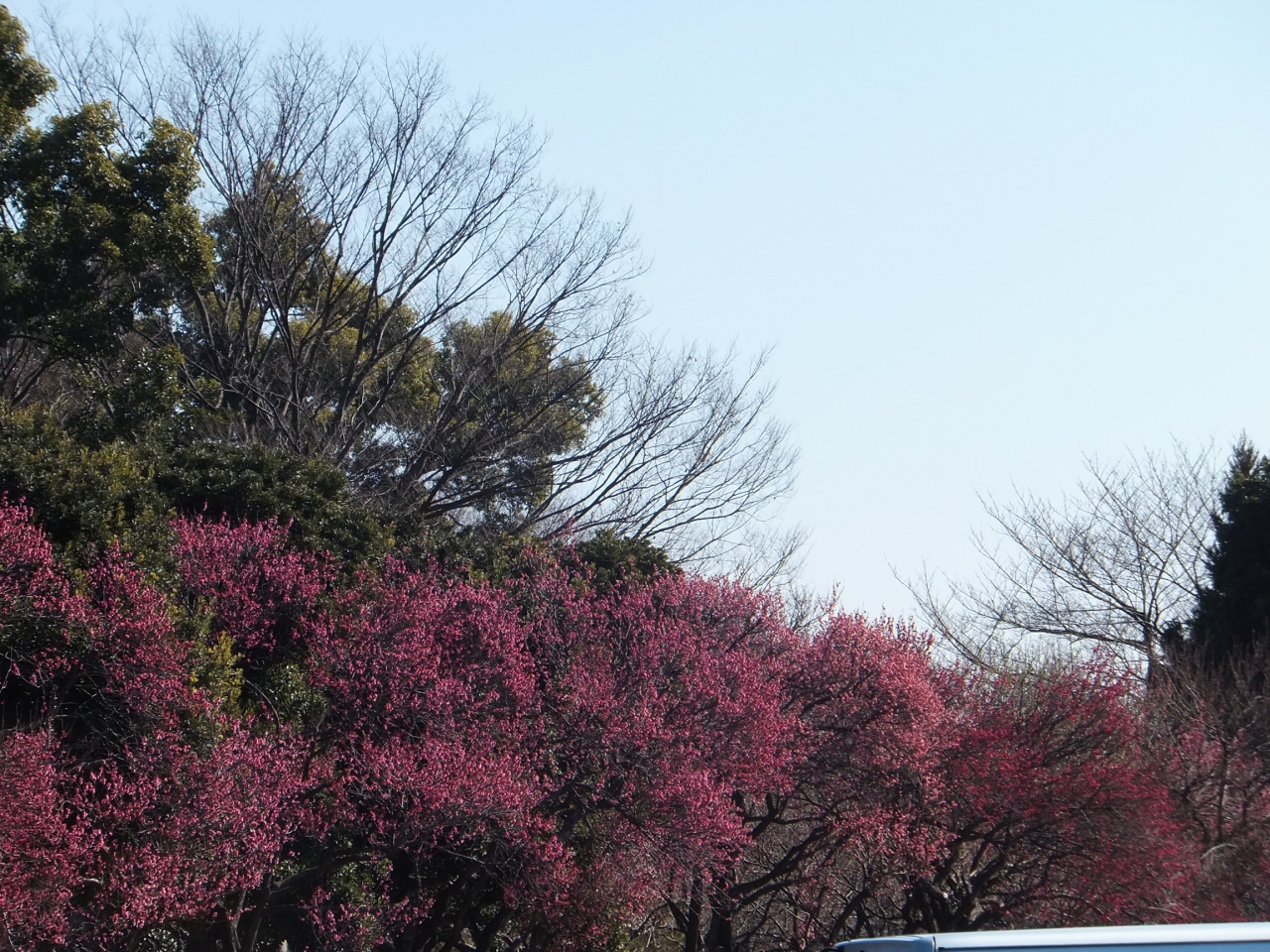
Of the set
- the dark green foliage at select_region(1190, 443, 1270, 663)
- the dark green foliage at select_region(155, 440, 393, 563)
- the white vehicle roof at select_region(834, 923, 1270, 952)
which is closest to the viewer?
the white vehicle roof at select_region(834, 923, 1270, 952)

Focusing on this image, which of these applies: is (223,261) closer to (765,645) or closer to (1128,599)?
(765,645)

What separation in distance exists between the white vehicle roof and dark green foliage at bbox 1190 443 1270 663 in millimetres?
14997

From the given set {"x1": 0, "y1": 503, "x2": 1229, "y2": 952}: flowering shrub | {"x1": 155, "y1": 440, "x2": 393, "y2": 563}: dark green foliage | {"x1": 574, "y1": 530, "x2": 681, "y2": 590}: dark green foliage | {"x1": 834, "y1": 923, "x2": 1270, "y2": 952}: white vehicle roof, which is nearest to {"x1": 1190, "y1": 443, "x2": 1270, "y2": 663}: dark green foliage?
{"x1": 0, "y1": 503, "x2": 1229, "y2": 952}: flowering shrub

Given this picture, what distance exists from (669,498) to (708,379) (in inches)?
79.1

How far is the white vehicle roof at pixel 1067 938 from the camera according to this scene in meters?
3.53

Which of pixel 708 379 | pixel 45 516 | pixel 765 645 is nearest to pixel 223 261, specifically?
pixel 708 379

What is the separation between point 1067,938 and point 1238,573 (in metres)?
17.2

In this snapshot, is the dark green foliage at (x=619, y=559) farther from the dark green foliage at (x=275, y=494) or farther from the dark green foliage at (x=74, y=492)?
the dark green foliage at (x=74, y=492)

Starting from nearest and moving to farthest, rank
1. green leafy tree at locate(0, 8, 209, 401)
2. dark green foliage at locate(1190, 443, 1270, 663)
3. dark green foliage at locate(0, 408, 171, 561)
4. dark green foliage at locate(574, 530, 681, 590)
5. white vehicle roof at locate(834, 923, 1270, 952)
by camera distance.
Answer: white vehicle roof at locate(834, 923, 1270, 952), dark green foliage at locate(0, 408, 171, 561), green leafy tree at locate(0, 8, 209, 401), dark green foliage at locate(574, 530, 681, 590), dark green foliage at locate(1190, 443, 1270, 663)

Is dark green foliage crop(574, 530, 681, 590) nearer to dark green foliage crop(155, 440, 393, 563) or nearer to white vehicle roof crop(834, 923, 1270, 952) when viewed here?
dark green foliage crop(155, 440, 393, 563)

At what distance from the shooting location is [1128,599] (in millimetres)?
20250

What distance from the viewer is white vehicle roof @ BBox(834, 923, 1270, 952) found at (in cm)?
353

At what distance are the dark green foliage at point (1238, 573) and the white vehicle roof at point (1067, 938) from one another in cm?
1500

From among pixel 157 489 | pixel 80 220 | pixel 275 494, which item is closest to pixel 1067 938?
pixel 157 489
